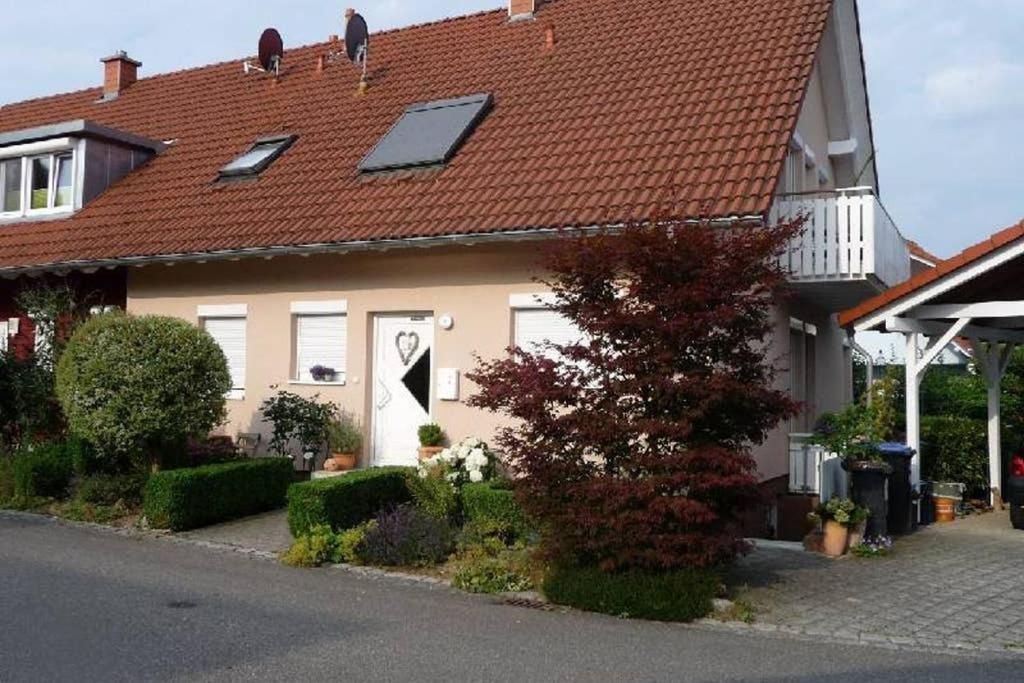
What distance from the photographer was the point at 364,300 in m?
14.2

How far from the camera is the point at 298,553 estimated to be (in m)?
10.1

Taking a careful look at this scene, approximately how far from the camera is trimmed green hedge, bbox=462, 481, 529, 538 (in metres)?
10.5

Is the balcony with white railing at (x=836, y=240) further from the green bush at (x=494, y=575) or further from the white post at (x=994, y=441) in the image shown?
the green bush at (x=494, y=575)

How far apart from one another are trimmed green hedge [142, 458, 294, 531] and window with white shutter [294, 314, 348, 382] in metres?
1.97

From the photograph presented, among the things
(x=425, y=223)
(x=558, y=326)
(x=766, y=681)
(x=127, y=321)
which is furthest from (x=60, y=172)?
(x=766, y=681)

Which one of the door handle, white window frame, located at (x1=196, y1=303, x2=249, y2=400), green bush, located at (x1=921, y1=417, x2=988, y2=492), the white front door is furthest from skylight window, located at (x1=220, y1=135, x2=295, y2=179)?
green bush, located at (x1=921, y1=417, x2=988, y2=492)

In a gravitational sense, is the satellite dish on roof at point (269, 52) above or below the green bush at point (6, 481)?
above

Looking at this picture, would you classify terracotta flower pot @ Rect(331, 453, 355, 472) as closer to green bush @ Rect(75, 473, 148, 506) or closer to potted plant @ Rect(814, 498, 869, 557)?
green bush @ Rect(75, 473, 148, 506)

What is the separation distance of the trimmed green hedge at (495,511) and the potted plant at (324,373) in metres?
4.22

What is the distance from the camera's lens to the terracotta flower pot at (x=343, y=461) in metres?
13.7

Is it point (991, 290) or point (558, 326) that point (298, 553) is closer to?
point (558, 326)

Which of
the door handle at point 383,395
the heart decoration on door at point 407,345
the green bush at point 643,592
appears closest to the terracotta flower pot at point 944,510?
the green bush at point 643,592

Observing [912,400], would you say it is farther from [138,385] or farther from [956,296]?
[138,385]

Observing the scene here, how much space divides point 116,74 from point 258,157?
27.5ft
